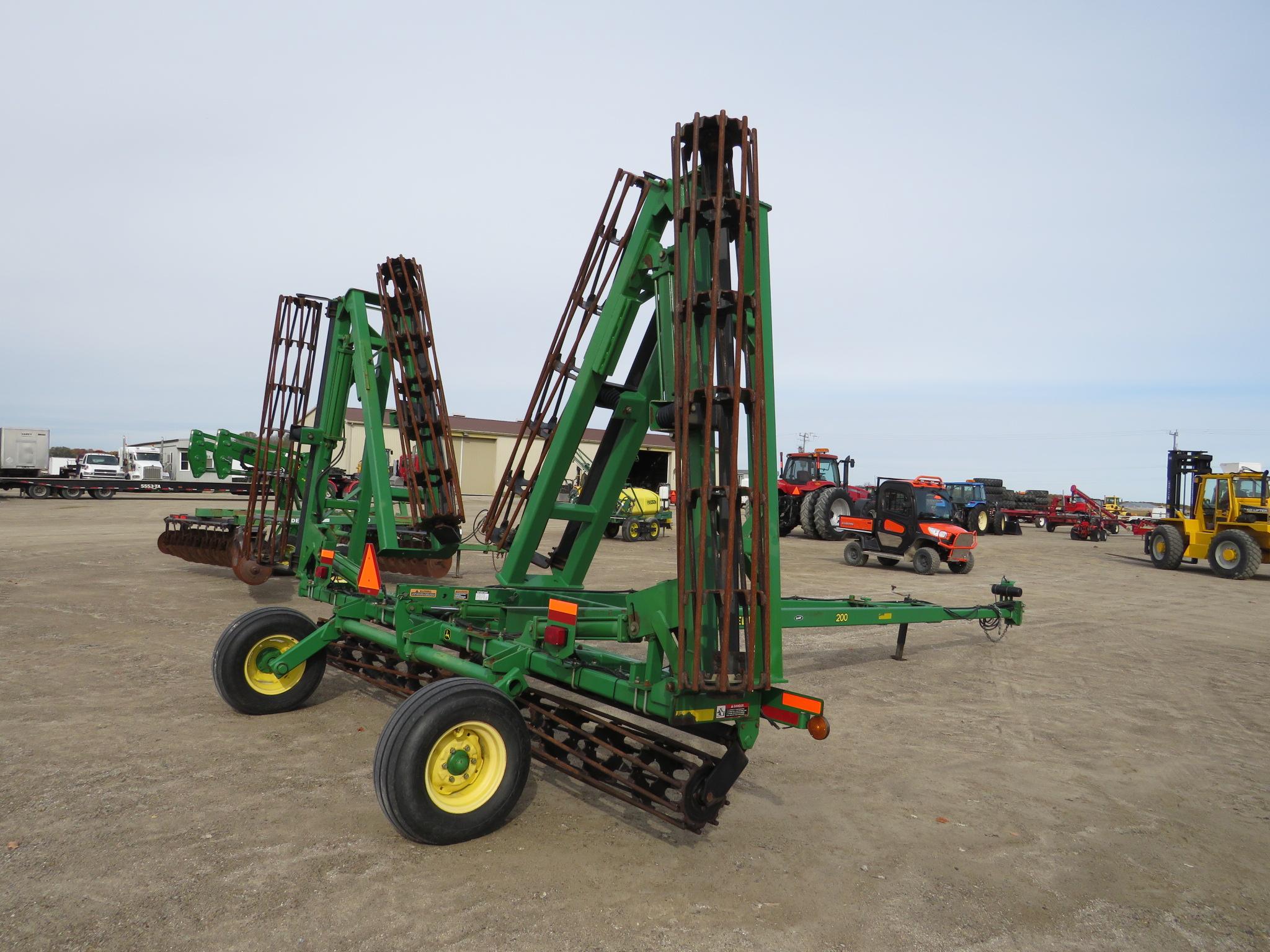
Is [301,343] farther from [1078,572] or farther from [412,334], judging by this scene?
[1078,572]

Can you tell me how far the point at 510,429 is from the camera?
2010 inches

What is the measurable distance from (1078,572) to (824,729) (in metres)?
16.5

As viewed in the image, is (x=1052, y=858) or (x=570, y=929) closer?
(x=570, y=929)

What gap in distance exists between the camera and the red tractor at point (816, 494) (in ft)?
75.6

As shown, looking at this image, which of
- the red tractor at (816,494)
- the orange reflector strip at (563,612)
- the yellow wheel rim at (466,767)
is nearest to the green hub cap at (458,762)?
the yellow wheel rim at (466,767)

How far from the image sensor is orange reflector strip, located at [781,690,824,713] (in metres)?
3.77

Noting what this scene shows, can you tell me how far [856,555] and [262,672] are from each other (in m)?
14.1

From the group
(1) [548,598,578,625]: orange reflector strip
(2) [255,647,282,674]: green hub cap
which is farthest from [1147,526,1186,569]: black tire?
(2) [255,647,282,674]: green hub cap

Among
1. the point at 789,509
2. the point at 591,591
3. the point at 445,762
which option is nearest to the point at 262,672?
the point at 591,591

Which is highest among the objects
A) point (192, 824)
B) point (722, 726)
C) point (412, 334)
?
point (412, 334)

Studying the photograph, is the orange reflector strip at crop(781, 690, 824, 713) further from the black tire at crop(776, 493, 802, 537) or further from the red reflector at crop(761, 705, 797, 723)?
the black tire at crop(776, 493, 802, 537)

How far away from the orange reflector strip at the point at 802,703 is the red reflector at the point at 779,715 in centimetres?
3

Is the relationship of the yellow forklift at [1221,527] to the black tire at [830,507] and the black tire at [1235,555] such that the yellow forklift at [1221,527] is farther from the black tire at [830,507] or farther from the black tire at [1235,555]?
the black tire at [830,507]

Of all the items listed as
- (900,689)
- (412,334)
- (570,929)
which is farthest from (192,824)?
(900,689)
